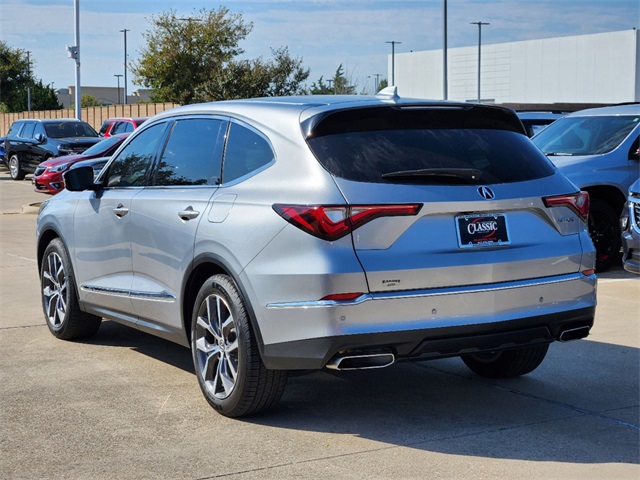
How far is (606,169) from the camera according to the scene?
460 inches

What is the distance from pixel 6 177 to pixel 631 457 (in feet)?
106

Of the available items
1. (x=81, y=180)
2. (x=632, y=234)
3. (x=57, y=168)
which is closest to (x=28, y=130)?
(x=57, y=168)

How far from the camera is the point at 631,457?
504 centimetres

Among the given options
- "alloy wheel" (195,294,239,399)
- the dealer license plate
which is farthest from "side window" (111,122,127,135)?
the dealer license plate

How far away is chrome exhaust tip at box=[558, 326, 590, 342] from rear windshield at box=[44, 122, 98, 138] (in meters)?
26.9

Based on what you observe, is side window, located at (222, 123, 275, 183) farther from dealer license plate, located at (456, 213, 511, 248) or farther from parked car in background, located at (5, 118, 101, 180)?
parked car in background, located at (5, 118, 101, 180)

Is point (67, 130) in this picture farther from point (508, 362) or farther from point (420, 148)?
point (420, 148)

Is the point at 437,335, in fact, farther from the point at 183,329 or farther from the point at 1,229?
the point at 1,229

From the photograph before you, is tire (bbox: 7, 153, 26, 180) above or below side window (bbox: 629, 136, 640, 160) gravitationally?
below

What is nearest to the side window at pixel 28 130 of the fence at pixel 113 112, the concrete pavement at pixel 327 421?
the fence at pixel 113 112

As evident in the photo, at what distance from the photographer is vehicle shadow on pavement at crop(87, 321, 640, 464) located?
5.23 meters

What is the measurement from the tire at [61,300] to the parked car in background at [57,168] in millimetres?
13242

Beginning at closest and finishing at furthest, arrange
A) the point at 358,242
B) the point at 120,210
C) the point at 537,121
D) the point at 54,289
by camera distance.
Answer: the point at 358,242 → the point at 120,210 → the point at 54,289 → the point at 537,121

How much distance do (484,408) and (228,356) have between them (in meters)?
1.49
